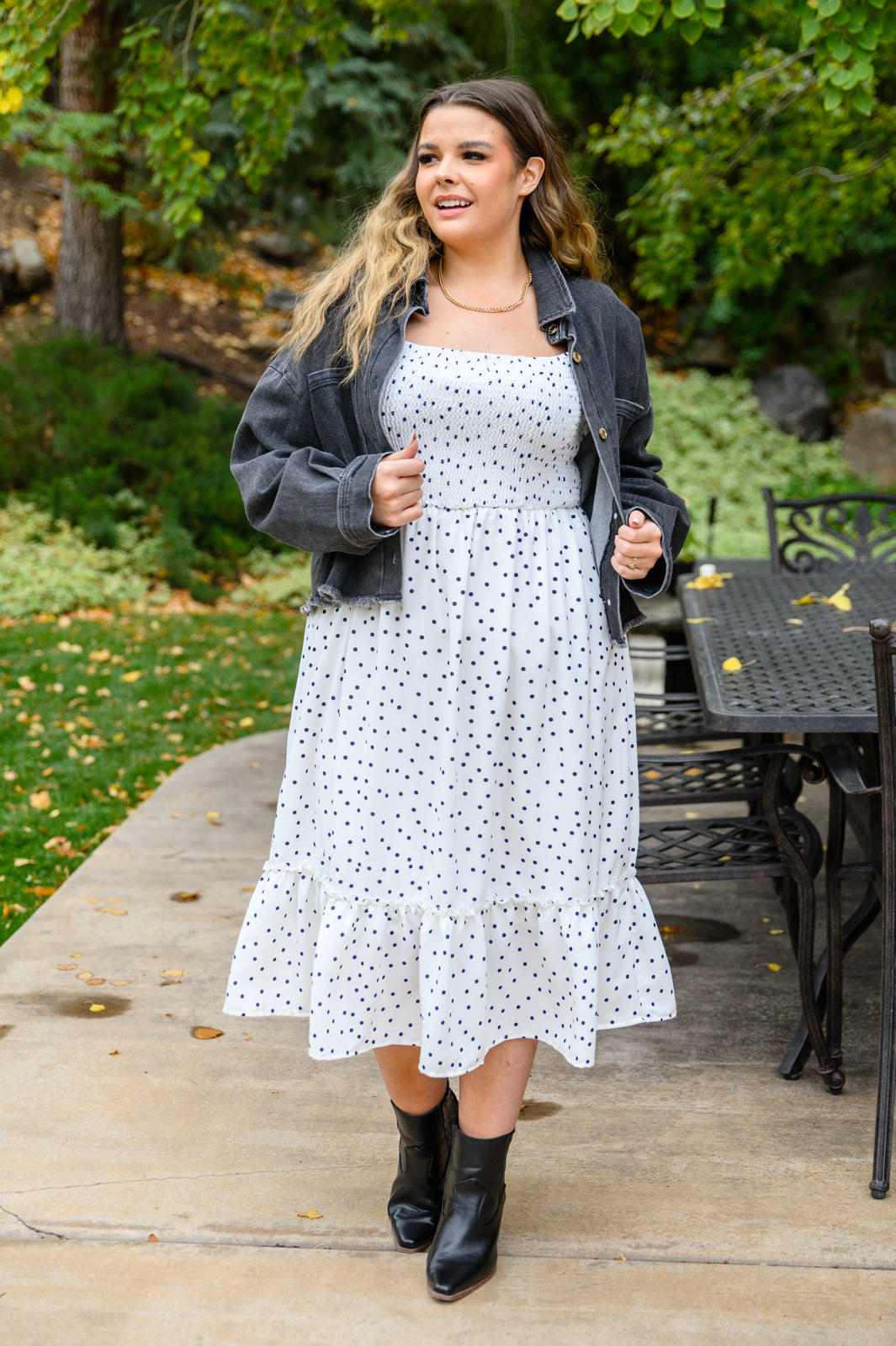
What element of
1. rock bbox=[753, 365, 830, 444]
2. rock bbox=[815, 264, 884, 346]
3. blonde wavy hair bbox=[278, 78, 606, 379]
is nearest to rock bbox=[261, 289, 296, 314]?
rock bbox=[753, 365, 830, 444]

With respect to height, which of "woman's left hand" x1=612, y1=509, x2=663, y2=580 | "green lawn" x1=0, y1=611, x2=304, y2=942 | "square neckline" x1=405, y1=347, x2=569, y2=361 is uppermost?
"square neckline" x1=405, y1=347, x2=569, y2=361

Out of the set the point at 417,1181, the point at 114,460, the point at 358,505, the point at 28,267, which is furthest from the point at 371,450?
the point at 28,267

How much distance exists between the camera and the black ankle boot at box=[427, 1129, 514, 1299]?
205 cm

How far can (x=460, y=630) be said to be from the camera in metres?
2.00

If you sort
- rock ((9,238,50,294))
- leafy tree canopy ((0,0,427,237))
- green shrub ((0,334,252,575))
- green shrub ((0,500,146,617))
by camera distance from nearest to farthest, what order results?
1. leafy tree canopy ((0,0,427,237))
2. green shrub ((0,500,146,617))
3. green shrub ((0,334,252,575))
4. rock ((9,238,50,294))

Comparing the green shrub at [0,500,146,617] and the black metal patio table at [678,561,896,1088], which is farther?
the green shrub at [0,500,146,617]

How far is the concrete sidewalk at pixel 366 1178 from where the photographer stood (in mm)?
1999

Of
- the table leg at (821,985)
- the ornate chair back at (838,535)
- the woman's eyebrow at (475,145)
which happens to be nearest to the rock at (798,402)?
the ornate chair back at (838,535)

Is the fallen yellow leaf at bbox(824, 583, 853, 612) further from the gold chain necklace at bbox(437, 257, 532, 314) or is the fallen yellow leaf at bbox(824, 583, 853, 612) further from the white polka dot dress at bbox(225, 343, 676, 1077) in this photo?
the gold chain necklace at bbox(437, 257, 532, 314)

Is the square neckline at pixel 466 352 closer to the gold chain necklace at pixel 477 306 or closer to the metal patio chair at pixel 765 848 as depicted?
the gold chain necklace at pixel 477 306

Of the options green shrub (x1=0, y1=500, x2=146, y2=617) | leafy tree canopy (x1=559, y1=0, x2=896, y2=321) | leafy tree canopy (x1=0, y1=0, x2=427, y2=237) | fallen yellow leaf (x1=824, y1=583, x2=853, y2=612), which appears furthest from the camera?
green shrub (x1=0, y1=500, x2=146, y2=617)

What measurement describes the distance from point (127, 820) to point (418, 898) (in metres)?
2.65

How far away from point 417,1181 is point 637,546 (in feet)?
4.04

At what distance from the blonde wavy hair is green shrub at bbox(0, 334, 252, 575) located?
689cm
